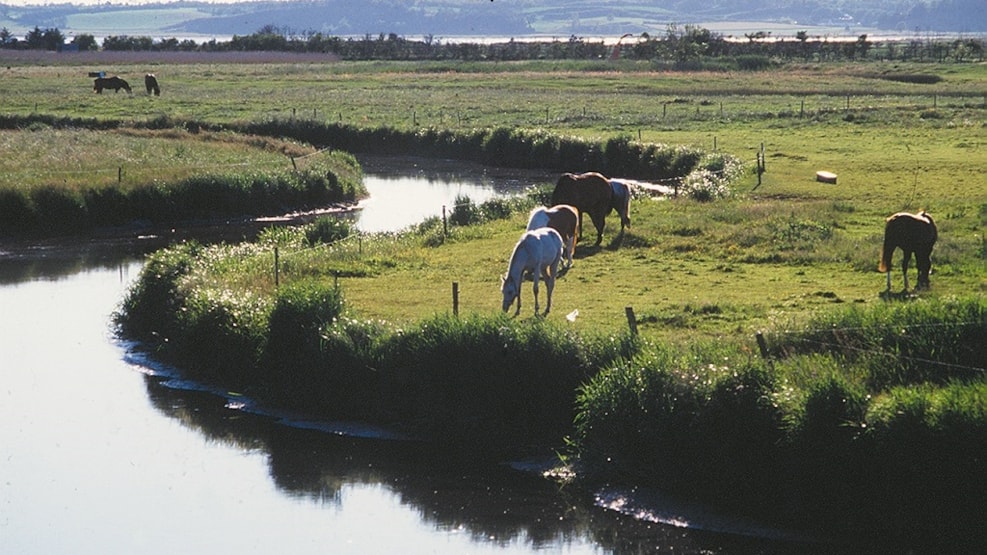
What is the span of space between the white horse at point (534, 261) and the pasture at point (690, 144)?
2.18 ft

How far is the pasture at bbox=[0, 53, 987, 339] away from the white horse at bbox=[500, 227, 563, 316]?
2.18ft

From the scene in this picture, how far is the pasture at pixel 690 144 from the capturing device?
2319 cm

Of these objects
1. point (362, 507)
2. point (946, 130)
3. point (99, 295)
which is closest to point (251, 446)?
point (362, 507)

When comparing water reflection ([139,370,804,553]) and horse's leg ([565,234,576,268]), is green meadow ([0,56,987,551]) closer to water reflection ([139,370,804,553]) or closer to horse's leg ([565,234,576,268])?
horse's leg ([565,234,576,268])

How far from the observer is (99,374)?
925 inches

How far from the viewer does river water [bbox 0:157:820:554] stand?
1672cm

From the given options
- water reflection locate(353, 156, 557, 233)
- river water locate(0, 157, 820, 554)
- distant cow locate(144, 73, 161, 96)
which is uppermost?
distant cow locate(144, 73, 161, 96)

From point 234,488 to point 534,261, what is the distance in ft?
20.8

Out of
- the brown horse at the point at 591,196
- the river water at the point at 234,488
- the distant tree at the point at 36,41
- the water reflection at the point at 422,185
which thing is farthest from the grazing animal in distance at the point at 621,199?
the distant tree at the point at 36,41

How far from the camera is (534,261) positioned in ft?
71.3

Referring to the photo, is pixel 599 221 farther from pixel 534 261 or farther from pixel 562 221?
pixel 534 261

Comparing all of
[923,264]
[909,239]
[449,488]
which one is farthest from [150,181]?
[923,264]

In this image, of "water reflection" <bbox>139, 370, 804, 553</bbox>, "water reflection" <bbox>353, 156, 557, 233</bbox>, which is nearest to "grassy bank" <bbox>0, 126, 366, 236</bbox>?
"water reflection" <bbox>353, 156, 557, 233</bbox>

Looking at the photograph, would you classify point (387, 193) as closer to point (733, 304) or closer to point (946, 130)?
point (946, 130)
